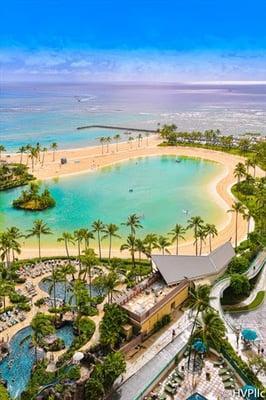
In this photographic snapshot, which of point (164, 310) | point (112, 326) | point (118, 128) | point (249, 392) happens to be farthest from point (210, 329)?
point (118, 128)

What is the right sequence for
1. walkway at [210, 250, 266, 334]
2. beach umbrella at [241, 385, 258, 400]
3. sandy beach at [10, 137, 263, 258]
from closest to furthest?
beach umbrella at [241, 385, 258, 400]
walkway at [210, 250, 266, 334]
sandy beach at [10, 137, 263, 258]

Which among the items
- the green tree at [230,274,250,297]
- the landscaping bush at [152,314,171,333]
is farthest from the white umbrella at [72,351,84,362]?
the green tree at [230,274,250,297]

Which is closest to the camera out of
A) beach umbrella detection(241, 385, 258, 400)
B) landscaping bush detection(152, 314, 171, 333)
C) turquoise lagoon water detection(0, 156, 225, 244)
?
beach umbrella detection(241, 385, 258, 400)

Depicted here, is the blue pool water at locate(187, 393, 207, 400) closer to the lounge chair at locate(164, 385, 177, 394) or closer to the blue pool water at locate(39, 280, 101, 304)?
the lounge chair at locate(164, 385, 177, 394)

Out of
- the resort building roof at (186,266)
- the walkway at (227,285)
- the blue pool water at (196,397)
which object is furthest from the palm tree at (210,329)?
the resort building roof at (186,266)

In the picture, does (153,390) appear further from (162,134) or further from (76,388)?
(162,134)

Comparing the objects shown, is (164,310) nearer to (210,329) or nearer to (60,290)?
(210,329)

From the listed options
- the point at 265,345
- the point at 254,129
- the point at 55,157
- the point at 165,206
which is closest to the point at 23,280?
the point at 265,345
